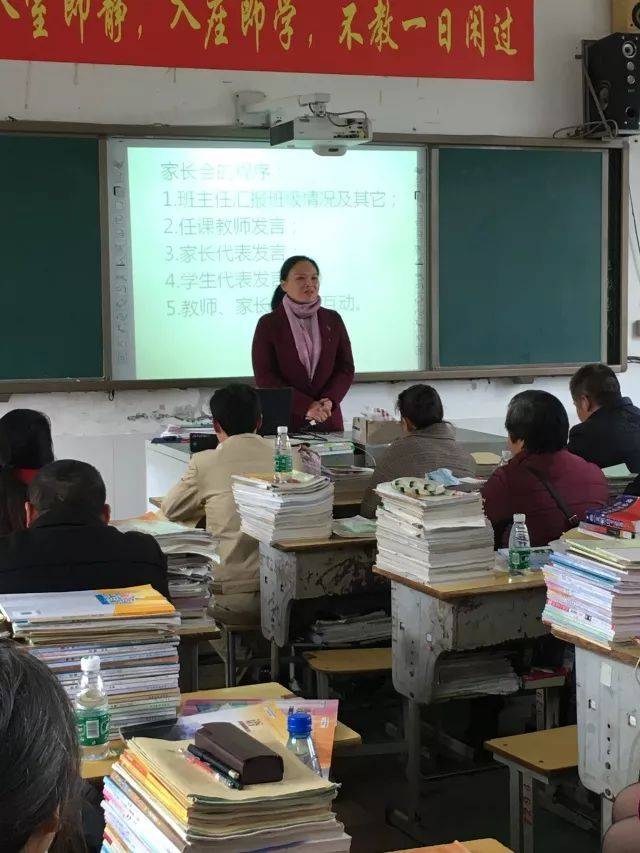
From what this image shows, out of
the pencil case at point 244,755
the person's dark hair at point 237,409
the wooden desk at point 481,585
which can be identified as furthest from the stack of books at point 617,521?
the person's dark hair at point 237,409

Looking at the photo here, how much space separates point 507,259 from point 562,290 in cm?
42

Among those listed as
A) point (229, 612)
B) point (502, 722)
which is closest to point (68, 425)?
point (229, 612)

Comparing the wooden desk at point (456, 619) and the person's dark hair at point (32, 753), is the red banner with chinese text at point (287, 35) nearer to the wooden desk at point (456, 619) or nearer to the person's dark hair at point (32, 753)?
the wooden desk at point (456, 619)

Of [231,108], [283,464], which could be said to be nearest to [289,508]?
[283,464]

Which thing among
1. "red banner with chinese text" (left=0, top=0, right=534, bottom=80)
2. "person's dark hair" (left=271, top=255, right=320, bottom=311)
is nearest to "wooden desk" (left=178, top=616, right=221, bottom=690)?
"red banner with chinese text" (left=0, top=0, right=534, bottom=80)

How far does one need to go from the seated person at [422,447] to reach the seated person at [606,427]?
2.10 ft

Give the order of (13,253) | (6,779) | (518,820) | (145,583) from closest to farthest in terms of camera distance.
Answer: (6,779), (145,583), (518,820), (13,253)

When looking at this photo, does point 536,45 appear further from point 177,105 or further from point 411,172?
point 177,105

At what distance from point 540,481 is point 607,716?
4.15ft

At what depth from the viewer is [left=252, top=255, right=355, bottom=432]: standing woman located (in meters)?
5.75

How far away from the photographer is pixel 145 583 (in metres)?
2.71

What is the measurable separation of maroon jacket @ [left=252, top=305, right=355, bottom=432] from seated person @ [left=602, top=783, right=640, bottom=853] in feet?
11.2

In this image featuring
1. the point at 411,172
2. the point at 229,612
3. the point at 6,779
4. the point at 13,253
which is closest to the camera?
the point at 6,779

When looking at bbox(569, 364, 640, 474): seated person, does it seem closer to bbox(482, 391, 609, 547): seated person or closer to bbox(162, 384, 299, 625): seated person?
bbox(482, 391, 609, 547): seated person
